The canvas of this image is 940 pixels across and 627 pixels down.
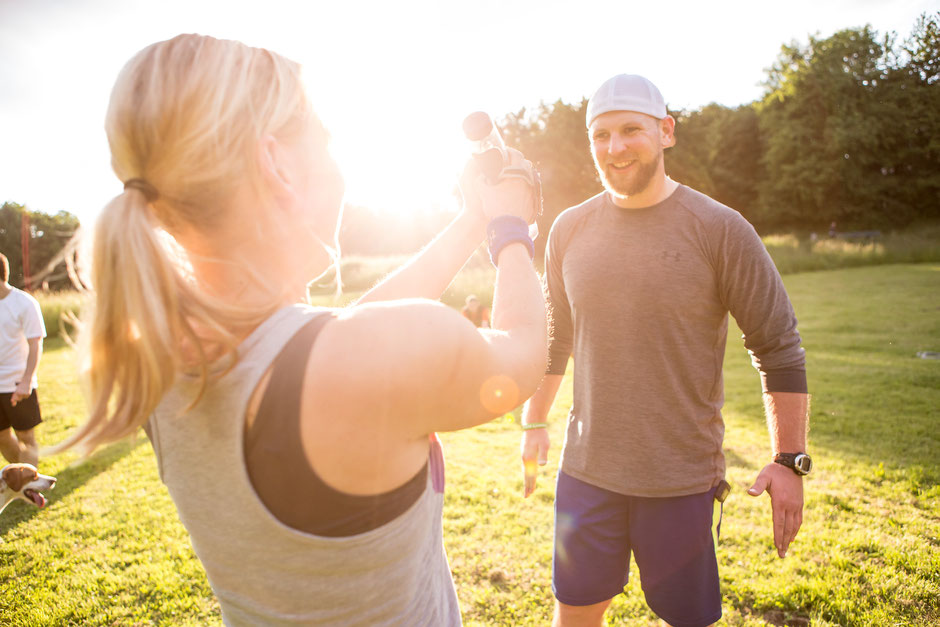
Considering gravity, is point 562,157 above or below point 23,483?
above

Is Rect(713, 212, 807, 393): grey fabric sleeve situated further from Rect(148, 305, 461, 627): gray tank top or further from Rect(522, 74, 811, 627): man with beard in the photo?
Rect(148, 305, 461, 627): gray tank top

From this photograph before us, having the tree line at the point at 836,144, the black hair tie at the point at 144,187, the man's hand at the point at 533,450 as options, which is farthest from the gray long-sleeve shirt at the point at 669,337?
the tree line at the point at 836,144

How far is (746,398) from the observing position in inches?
356

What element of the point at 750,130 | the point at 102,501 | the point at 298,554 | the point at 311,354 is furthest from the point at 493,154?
the point at 750,130

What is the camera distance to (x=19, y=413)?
238 inches

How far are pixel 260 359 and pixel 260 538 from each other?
33 centimetres

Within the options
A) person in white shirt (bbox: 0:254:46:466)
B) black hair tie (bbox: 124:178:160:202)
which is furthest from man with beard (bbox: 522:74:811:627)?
person in white shirt (bbox: 0:254:46:466)

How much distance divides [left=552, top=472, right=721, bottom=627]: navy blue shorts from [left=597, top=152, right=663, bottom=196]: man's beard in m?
1.52

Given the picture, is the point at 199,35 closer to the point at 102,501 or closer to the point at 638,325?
the point at 638,325

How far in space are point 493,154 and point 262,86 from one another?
754 millimetres

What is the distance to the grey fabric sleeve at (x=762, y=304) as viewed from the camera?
2361mm

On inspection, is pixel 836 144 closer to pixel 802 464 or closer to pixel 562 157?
pixel 562 157

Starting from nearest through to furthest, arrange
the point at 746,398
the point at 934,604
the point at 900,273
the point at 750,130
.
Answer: the point at 934,604
the point at 746,398
the point at 900,273
the point at 750,130

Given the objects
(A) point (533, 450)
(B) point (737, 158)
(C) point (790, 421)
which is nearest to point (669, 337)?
(C) point (790, 421)
